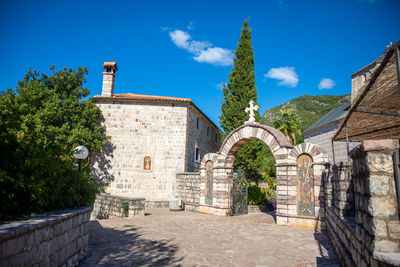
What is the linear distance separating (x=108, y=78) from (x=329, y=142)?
2006 centimetres

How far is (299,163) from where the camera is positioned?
8.58 meters

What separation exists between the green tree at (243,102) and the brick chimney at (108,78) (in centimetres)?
805

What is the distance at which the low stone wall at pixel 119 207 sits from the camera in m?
10.4

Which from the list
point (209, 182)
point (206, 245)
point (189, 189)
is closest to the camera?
point (206, 245)

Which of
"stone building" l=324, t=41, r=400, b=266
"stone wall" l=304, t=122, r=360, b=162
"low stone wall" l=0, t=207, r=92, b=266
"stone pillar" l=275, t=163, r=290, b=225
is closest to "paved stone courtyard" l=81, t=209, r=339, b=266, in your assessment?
"stone pillar" l=275, t=163, r=290, b=225

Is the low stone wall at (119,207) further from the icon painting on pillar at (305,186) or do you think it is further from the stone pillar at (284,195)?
the icon painting on pillar at (305,186)

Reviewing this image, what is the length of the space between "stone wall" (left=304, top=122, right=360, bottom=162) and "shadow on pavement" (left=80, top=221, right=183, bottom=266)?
16.8 meters

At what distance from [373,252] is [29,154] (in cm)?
452

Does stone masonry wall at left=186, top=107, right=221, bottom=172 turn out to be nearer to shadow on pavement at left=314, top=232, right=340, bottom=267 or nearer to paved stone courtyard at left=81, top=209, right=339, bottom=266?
paved stone courtyard at left=81, top=209, right=339, bottom=266

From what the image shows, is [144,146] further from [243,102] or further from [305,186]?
[305,186]

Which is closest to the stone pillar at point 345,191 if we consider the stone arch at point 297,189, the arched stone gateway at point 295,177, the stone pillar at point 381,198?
the stone pillar at point 381,198

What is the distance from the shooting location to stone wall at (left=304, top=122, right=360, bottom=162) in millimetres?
20844

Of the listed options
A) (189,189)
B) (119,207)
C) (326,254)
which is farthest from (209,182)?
(326,254)

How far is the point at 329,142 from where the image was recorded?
2308 cm
